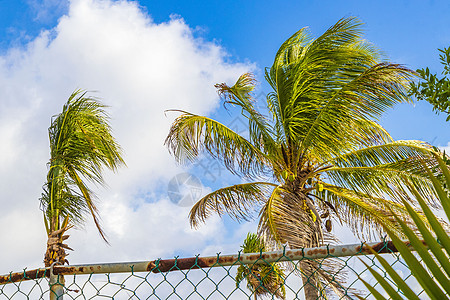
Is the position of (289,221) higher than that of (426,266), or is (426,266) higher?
(289,221)

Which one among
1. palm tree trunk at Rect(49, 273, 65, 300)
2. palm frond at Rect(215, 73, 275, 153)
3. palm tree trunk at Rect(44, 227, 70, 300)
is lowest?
palm tree trunk at Rect(49, 273, 65, 300)

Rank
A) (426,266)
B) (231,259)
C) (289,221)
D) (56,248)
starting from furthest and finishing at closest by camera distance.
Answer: (289,221) < (56,248) < (231,259) < (426,266)

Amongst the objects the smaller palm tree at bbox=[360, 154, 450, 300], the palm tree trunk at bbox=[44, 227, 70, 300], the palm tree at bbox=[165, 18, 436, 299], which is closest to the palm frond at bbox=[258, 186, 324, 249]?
the palm tree at bbox=[165, 18, 436, 299]

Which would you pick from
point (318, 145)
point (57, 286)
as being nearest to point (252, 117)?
point (318, 145)

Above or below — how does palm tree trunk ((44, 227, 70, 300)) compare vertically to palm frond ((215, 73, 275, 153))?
below

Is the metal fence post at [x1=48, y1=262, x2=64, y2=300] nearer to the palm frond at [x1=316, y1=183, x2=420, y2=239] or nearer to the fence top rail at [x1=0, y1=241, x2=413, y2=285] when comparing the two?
the fence top rail at [x1=0, y1=241, x2=413, y2=285]

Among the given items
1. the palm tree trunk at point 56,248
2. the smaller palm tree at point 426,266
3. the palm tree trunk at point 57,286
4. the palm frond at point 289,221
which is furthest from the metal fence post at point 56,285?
the palm frond at point 289,221

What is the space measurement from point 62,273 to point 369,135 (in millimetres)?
7424

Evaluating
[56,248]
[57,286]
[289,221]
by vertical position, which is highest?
[289,221]

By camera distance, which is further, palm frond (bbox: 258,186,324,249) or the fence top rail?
palm frond (bbox: 258,186,324,249)

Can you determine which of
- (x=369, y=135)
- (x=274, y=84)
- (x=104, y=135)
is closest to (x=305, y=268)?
(x=369, y=135)

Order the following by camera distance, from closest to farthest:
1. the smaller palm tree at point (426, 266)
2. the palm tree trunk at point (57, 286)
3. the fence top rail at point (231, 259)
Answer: the smaller palm tree at point (426, 266)
the fence top rail at point (231, 259)
the palm tree trunk at point (57, 286)

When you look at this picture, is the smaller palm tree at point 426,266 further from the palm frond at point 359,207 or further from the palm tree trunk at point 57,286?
the palm frond at point 359,207

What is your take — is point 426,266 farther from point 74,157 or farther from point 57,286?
point 74,157
